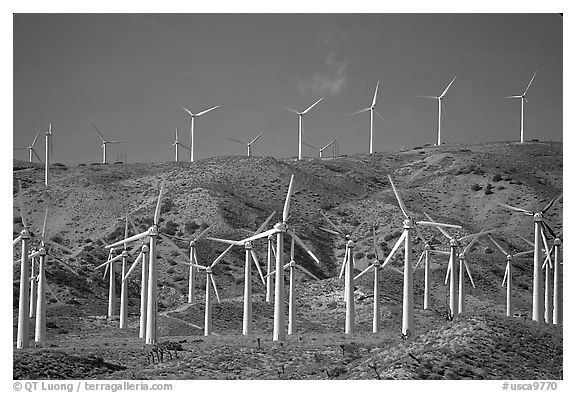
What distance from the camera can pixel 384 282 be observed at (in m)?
156

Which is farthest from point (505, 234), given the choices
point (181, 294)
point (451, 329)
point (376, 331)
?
point (451, 329)

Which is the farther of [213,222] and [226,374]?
[213,222]

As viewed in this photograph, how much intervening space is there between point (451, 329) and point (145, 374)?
80.7ft

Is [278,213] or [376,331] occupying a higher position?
[278,213]

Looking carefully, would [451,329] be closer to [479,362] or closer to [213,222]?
[479,362]
